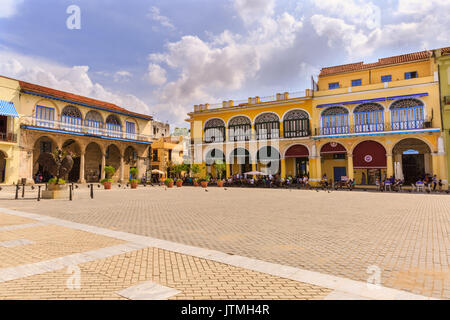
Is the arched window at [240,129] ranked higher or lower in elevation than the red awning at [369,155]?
higher

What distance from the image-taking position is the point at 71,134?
28.0 m

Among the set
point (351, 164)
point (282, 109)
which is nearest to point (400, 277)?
point (351, 164)

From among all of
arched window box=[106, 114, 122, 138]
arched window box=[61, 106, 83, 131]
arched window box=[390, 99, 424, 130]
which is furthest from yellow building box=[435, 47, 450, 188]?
arched window box=[61, 106, 83, 131]

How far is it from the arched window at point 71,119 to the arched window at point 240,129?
55.8 feet

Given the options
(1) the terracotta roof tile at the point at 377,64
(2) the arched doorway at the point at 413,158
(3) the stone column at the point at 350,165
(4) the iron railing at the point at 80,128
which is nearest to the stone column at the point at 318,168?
(3) the stone column at the point at 350,165

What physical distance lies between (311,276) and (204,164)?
1226 inches

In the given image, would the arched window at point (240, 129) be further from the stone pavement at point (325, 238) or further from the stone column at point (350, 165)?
the stone pavement at point (325, 238)

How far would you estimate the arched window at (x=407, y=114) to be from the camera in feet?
79.1

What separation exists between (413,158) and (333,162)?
7.21 m

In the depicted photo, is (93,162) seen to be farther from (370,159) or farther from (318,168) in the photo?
(370,159)

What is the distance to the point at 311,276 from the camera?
12.2 ft

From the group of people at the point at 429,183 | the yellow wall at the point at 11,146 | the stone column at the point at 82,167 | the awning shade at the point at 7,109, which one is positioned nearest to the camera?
the group of people at the point at 429,183

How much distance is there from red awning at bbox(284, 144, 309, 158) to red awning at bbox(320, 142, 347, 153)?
172 cm
